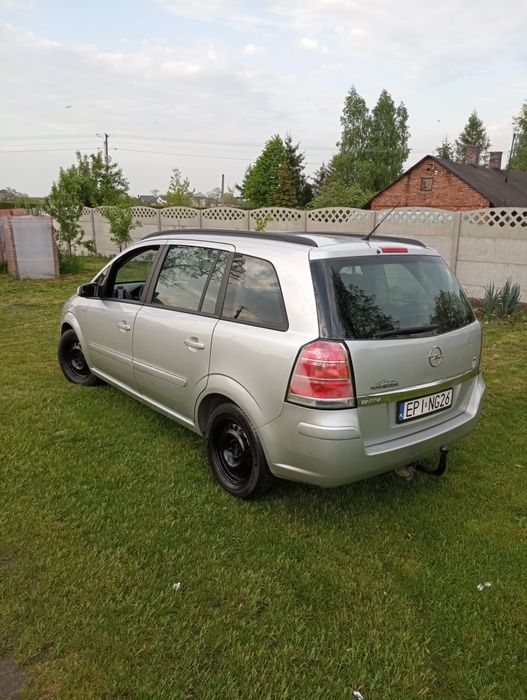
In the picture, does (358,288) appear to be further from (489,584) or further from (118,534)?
(118,534)

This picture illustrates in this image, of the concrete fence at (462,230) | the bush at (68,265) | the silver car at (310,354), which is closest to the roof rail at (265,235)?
the silver car at (310,354)

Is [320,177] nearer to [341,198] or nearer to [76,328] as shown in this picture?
[341,198]

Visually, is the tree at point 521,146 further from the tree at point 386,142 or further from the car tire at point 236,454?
the car tire at point 236,454

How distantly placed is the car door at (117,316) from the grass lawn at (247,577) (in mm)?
601

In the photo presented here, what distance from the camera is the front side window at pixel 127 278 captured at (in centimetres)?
414

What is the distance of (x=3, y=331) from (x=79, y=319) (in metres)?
3.51

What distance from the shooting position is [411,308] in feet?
9.21

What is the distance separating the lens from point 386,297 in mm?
2738

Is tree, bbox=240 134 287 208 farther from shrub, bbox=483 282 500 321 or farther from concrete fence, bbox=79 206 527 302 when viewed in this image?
shrub, bbox=483 282 500 321

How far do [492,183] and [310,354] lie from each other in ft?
119

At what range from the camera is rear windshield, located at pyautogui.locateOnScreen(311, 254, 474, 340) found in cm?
253

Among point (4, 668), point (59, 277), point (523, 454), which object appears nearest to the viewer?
point (4, 668)

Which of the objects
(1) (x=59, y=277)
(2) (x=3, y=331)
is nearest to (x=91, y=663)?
(2) (x=3, y=331)

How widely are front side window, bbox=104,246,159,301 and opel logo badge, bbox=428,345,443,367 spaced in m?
2.40
